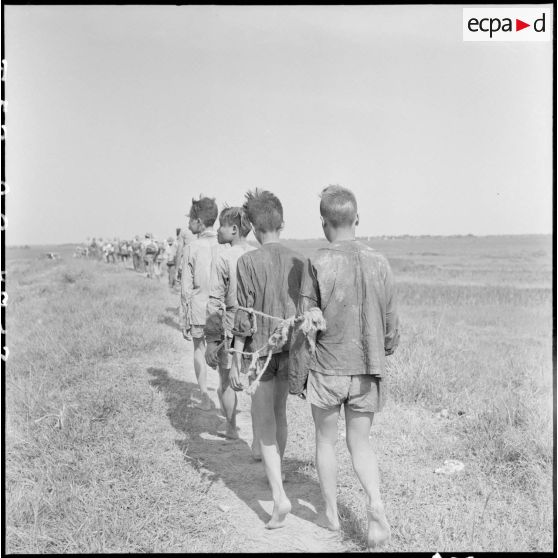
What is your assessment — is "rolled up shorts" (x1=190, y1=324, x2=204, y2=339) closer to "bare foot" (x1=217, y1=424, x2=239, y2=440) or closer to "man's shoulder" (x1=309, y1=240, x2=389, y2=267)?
"bare foot" (x1=217, y1=424, x2=239, y2=440)

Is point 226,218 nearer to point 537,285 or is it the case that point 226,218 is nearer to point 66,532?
point 66,532

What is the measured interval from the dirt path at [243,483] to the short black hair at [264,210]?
1.77 m

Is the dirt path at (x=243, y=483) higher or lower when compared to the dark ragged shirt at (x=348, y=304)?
lower

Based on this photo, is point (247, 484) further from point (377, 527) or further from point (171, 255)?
point (171, 255)

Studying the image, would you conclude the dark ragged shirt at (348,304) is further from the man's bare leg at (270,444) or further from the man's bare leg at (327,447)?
the man's bare leg at (270,444)

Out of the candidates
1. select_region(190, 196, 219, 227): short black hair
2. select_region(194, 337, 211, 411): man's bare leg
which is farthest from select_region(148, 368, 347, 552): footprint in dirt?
select_region(190, 196, 219, 227): short black hair

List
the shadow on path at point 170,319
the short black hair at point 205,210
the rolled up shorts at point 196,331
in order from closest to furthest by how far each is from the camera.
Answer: the short black hair at point 205,210
the rolled up shorts at point 196,331
the shadow on path at point 170,319

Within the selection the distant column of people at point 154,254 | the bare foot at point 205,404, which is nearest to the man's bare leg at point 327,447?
the bare foot at point 205,404

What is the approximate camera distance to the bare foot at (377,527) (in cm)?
277

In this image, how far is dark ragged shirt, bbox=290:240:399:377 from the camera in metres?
2.77

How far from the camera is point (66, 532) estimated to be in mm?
2988

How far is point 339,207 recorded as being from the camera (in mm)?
2850

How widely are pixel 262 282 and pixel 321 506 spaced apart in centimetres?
150

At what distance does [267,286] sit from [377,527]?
1425mm
